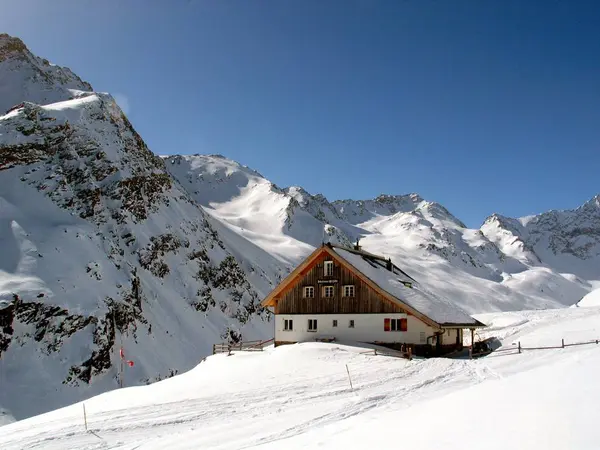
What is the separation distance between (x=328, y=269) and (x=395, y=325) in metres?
6.80

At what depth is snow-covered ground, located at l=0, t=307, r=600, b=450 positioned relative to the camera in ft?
37.1

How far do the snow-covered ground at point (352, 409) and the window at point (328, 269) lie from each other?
9.91 m

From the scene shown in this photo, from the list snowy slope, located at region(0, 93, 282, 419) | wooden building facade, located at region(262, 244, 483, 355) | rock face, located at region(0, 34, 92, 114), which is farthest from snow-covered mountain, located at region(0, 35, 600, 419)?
wooden building facade, located at region(262, 244, 483, 355)

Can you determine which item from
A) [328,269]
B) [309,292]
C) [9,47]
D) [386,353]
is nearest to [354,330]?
[309,292]

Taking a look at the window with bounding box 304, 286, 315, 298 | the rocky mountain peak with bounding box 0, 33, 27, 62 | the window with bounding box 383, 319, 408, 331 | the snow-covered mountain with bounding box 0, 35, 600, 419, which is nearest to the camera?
the window with bounding box 383, 319, 408, 331

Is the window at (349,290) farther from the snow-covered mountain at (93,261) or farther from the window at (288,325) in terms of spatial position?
the snow-covered mountain at (93,261)

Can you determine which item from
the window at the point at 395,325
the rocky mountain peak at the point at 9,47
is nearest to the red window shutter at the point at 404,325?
the window at the point at 395,325

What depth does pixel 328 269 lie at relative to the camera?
39156mm

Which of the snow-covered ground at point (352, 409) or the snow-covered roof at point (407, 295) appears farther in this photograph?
the snow-covered roof at point (407, 295)

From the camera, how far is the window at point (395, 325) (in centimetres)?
3553

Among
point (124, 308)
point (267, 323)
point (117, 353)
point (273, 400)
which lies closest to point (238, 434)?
point (273, 400)

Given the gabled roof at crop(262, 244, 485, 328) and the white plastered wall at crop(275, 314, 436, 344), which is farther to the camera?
the gabled roof at crop(262, 244, 485, 328)

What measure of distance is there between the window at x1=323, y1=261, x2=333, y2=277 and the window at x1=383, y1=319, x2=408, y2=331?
563 cm

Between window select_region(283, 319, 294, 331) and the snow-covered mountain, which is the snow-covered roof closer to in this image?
window select_region(283, 319, 294, 331)
